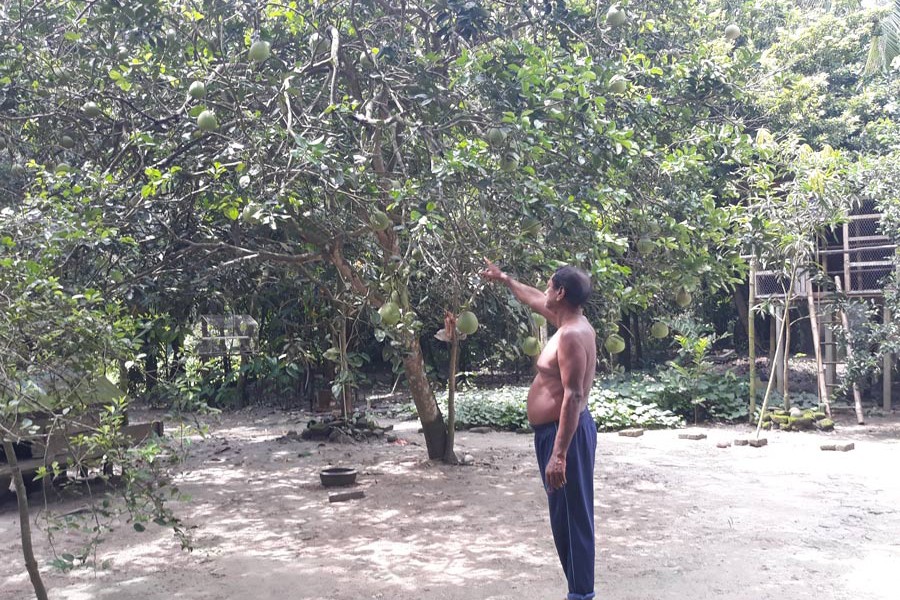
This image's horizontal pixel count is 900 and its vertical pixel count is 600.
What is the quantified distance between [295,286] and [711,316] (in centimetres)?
1182

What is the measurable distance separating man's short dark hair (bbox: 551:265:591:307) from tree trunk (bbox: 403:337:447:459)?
3010 mm

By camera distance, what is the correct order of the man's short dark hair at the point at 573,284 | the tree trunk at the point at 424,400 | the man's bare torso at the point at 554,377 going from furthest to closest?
the tree trunk at the point at 424,400 → the man's short dark hair at the point at 573,284 → the man's bare torso at the point at 554,377

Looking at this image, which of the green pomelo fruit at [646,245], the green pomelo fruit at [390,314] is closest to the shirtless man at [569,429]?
the green pomelo fruit at [390,314]

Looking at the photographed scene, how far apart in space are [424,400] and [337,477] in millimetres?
1084

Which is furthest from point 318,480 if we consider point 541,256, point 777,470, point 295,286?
point 777,470

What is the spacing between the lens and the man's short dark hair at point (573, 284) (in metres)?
3.92

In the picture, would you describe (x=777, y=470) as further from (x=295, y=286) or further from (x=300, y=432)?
(x=300, y=432)

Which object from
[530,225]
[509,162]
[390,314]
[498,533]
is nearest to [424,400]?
[498,533]

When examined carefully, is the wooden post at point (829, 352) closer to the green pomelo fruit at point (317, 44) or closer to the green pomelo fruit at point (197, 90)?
the green pomelo fruit at point (317, 44)

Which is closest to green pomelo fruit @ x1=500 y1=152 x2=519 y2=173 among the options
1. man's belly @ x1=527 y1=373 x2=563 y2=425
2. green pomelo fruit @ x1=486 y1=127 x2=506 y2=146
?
green pomelo fruit @ x1=486 y1=127 x2=506 y2=146

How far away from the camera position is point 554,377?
152 inches

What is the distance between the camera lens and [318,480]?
770 centimetres

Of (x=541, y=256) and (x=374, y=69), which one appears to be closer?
(x=541, y=256)

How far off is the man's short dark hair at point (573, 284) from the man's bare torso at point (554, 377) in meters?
0.10
